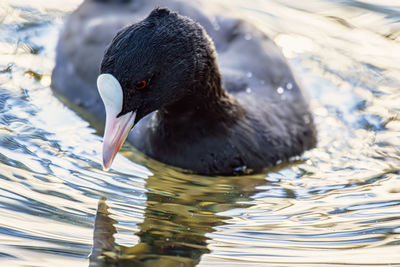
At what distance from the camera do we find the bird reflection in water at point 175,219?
3.53 m

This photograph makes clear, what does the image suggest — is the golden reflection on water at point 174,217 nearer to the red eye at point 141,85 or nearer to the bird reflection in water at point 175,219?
the bird reflection in water at point 175,219

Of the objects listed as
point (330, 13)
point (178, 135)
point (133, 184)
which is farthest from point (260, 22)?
point (133, 184)

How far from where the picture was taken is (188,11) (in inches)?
215

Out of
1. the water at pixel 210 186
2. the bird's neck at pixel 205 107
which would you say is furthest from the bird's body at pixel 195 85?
the water at pixel 210 186

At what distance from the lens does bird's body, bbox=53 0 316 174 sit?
13.7 ft

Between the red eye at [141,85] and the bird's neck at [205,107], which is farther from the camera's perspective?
the bird's neck at [205,107]

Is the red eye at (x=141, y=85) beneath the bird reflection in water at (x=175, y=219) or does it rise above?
above

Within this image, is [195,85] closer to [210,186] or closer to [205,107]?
[205,107]

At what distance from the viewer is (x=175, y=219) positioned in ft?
13.1

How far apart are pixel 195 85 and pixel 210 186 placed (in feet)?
1.86

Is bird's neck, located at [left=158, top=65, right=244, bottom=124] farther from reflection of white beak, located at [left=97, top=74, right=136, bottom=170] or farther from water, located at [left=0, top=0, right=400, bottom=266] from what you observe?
reflection of white beak, located at [left=97, top=74, right=136, bottom=170]

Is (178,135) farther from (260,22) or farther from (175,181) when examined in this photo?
(260,22)

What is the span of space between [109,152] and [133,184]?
39 cm

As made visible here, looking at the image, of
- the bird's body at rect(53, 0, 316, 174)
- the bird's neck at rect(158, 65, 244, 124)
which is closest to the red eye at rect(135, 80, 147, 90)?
the bird's body at rect(53, 0, 316, 174)
